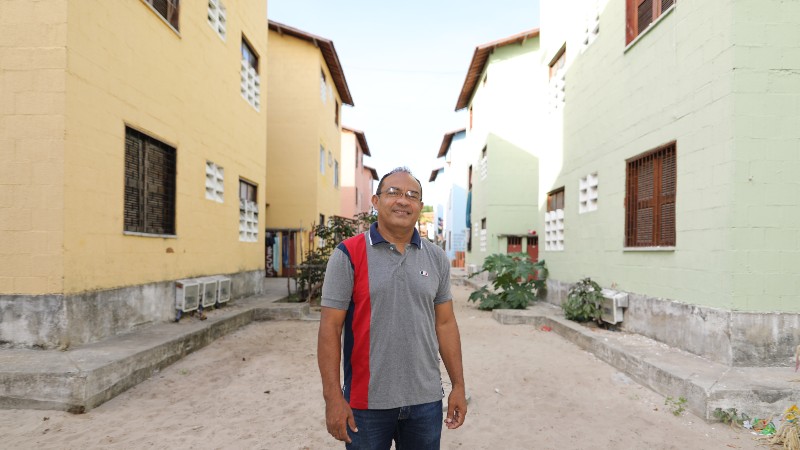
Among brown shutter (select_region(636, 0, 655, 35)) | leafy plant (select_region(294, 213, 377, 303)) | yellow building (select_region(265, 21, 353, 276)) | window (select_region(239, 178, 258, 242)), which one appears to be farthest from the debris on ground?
yellow building (select_region(265, 21, 353, 276))

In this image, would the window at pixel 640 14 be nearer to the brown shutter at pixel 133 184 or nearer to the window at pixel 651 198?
the window at pixel 651 198

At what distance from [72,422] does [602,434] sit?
435 cm

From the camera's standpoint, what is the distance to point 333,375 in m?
1.85

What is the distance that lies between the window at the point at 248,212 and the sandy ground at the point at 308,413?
15.9ft

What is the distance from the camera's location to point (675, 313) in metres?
5.73

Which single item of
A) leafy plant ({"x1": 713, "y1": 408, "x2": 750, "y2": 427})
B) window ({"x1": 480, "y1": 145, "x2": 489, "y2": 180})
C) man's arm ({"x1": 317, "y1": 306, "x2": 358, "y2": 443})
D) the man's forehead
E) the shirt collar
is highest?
window ({"x1": 480, "y1": 145, "x2": 489, "y2": 180})

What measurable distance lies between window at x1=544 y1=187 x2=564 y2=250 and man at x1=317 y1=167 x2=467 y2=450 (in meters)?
8.72

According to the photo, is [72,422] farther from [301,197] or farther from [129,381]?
[301,197]

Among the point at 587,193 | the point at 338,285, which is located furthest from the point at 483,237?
the point at 338,285

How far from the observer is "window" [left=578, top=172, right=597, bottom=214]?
8539 millimetres

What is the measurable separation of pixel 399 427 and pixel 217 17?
31.7ft

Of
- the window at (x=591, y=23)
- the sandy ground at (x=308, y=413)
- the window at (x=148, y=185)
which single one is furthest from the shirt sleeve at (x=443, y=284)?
the window at (x=591, y=23)

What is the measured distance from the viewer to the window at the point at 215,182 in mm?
9031

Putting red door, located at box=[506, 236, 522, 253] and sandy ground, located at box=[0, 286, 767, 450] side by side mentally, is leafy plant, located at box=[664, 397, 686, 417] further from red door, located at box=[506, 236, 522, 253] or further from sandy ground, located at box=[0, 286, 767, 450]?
red door, located at box=[506, 236, 522, 253]
